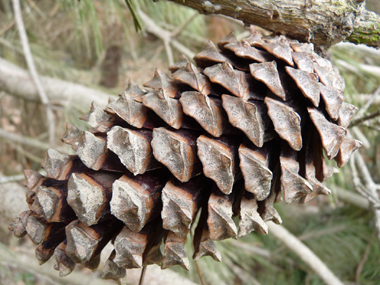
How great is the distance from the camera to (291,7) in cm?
40

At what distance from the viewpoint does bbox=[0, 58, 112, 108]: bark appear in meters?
0.84

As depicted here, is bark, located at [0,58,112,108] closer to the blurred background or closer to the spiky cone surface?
the blurred background

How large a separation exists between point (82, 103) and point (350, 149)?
70 cm

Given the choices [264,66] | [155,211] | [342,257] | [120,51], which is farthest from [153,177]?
[120,51]

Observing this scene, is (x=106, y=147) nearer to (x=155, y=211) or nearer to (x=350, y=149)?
(x=155, y=211)

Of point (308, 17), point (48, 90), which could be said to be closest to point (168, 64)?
point (48, 90)

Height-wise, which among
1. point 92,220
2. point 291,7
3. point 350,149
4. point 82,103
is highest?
point 291,7

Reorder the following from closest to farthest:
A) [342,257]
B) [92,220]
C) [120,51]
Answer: [92,220] → [342,257] → [120,51]

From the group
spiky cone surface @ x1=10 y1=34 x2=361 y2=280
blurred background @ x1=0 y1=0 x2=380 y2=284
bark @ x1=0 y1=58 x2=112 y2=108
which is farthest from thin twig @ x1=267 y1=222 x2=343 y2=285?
bark @ x1=0 y1=58 x2=112 y2=108

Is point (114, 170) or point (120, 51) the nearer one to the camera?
point (114, 170)

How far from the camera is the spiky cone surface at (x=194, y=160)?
34cm

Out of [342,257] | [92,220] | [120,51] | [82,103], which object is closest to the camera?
[92,220]

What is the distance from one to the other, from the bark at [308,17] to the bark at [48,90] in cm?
52

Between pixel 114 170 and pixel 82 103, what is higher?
pixel 114 170
